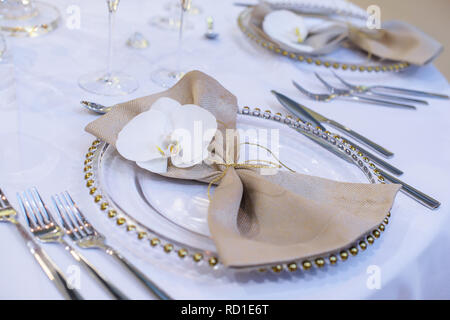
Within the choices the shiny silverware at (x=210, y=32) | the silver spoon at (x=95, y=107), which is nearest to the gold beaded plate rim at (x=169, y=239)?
the silver spoon at (x=95, y=107)

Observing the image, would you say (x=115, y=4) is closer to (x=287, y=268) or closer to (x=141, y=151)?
(x=141, y=151)

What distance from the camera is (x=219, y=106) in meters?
0.72

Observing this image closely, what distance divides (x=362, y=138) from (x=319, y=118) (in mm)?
89

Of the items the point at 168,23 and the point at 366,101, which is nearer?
the point at 366,101

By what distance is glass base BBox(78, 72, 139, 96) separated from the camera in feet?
2.78

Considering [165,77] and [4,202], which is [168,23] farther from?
[4,202]

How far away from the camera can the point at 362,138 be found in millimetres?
823

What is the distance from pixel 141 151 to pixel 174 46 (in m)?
0.53

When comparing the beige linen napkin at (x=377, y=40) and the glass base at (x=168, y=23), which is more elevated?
the beige linen napkin at (x=377, y=40)

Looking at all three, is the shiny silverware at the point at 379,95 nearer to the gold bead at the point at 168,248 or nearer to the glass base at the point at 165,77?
the glass base at the point at 165,77

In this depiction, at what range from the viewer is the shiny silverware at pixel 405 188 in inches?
27.4

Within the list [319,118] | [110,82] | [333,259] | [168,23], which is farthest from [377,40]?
[333,259]

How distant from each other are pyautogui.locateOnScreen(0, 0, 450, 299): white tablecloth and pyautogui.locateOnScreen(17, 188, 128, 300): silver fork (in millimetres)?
11

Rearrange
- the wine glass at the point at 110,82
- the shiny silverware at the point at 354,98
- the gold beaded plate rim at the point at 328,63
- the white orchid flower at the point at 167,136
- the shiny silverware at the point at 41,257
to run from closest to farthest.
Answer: the shiny silverware at the point at 41,257 < the white orchid flower at the point at 167,136 < the wine glass at the point at 110,82 < the shiny silverware at the point at 354,98 < the gold beaded plate rim at the point at 328,63
